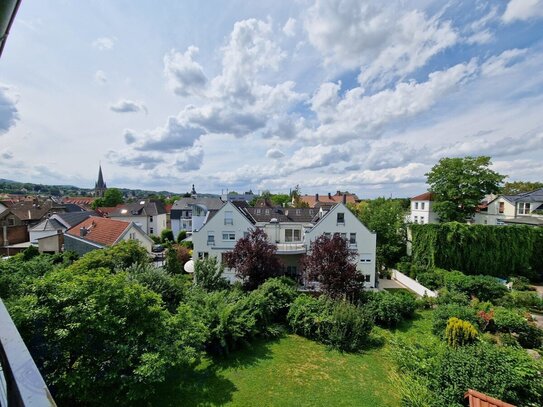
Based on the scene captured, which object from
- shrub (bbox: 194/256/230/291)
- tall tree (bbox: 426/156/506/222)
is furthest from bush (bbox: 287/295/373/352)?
tall tree (bbox: 426/156/506/222)

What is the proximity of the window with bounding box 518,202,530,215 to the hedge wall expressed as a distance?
1083 centimetres

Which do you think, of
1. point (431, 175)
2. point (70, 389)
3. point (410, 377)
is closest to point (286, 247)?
point (410, 377)

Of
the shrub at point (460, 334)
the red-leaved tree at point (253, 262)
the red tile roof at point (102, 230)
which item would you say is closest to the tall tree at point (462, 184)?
the shrub at point (460, 334)

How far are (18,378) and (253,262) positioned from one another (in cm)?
1898

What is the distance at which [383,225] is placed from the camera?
33.9 meters

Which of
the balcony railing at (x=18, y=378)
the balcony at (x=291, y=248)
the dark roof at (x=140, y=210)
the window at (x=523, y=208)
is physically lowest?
the balcony at (x=291, y=248)

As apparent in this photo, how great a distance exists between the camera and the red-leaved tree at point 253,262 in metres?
20.3

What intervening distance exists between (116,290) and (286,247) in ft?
59.9

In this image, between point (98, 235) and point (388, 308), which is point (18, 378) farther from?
point (98, 235)

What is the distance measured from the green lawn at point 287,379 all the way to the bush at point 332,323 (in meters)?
0.62

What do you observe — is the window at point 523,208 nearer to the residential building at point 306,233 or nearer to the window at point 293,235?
the residential building at point 306,233

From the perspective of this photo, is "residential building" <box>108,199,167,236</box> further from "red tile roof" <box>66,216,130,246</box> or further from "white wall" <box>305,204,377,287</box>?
"white wall" <box>305,204,377,287</box>

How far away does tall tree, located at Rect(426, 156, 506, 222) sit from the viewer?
32844 mm

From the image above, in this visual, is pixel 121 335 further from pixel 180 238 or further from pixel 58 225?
pixel 180 238
